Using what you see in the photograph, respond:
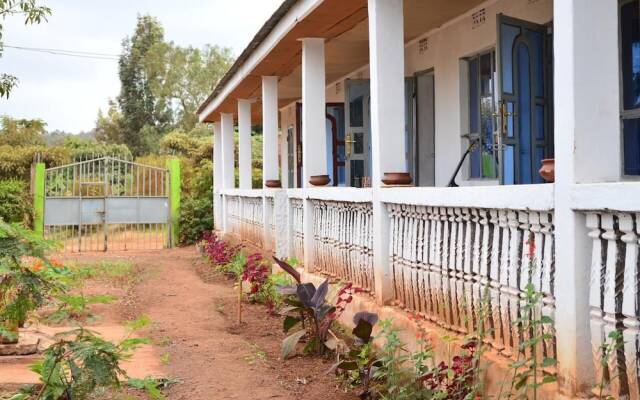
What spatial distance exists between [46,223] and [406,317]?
15384 millimetres

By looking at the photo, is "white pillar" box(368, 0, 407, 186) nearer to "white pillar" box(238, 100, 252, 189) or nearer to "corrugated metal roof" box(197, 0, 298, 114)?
"corrugated metal roof" box(197, 0, 298, 114)

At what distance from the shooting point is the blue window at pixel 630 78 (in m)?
6.56

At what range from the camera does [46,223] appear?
1944 centimetres

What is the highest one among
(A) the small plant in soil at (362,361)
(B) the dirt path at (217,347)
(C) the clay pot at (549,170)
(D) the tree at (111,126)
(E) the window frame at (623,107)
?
(D) the tree at (111,126)

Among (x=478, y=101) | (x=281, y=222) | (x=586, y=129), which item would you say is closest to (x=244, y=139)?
(x=281, y=222)

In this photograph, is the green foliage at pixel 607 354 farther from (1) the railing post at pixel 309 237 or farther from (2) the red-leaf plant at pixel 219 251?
(2) the red-leaf plant at pixel 219 251

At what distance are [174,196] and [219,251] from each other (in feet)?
20.2

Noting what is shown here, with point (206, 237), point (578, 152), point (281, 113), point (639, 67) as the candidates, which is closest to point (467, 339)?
point (578, 152)

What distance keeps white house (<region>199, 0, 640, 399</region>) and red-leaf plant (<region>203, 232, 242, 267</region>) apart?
714 millimetres

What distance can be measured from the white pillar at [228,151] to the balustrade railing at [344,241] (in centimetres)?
830

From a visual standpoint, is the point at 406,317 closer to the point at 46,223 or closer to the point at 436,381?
the point at 436,381

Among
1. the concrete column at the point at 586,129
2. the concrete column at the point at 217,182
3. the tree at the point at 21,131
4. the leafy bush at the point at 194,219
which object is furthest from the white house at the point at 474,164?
the tree at the point at 21,131

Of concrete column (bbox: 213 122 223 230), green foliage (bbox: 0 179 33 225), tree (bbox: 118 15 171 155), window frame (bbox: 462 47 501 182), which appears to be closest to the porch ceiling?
window frame (bbox: 462 47 501 182)

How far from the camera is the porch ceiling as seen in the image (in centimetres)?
790
